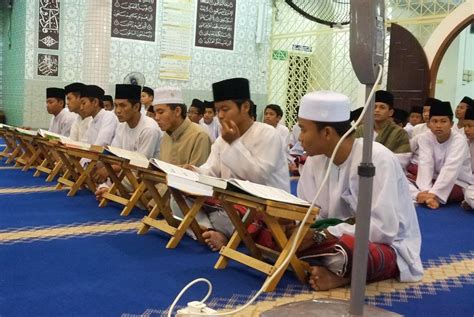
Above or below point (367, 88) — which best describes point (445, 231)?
below

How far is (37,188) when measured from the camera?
4.88 metres

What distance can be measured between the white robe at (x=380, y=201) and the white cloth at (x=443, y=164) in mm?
2363

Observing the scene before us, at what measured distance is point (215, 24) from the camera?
1003 centimetres

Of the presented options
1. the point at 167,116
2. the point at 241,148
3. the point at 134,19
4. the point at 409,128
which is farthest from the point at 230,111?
the point at 134,19

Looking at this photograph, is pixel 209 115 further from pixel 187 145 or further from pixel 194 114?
pixel 187 145

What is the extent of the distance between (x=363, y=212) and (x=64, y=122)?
16.8 feet

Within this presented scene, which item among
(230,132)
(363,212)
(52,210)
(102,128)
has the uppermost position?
(230,132)

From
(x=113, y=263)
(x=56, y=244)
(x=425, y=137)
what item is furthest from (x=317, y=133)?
(x=425, y=137)

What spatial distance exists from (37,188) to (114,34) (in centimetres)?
493

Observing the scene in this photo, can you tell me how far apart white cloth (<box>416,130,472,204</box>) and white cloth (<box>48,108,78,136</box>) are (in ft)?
12.2

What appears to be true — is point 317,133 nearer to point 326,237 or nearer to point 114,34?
point 326,237

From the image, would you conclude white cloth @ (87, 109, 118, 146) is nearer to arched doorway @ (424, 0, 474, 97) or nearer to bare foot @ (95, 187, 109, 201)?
bare foot @ (95, 187, 109, 201)

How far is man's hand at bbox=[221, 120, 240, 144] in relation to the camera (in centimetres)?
287

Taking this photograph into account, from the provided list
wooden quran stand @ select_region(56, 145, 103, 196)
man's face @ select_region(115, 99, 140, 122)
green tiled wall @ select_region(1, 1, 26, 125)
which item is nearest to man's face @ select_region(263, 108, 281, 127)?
wooden quran stand @ select_region(56, 145, 103, 196)
